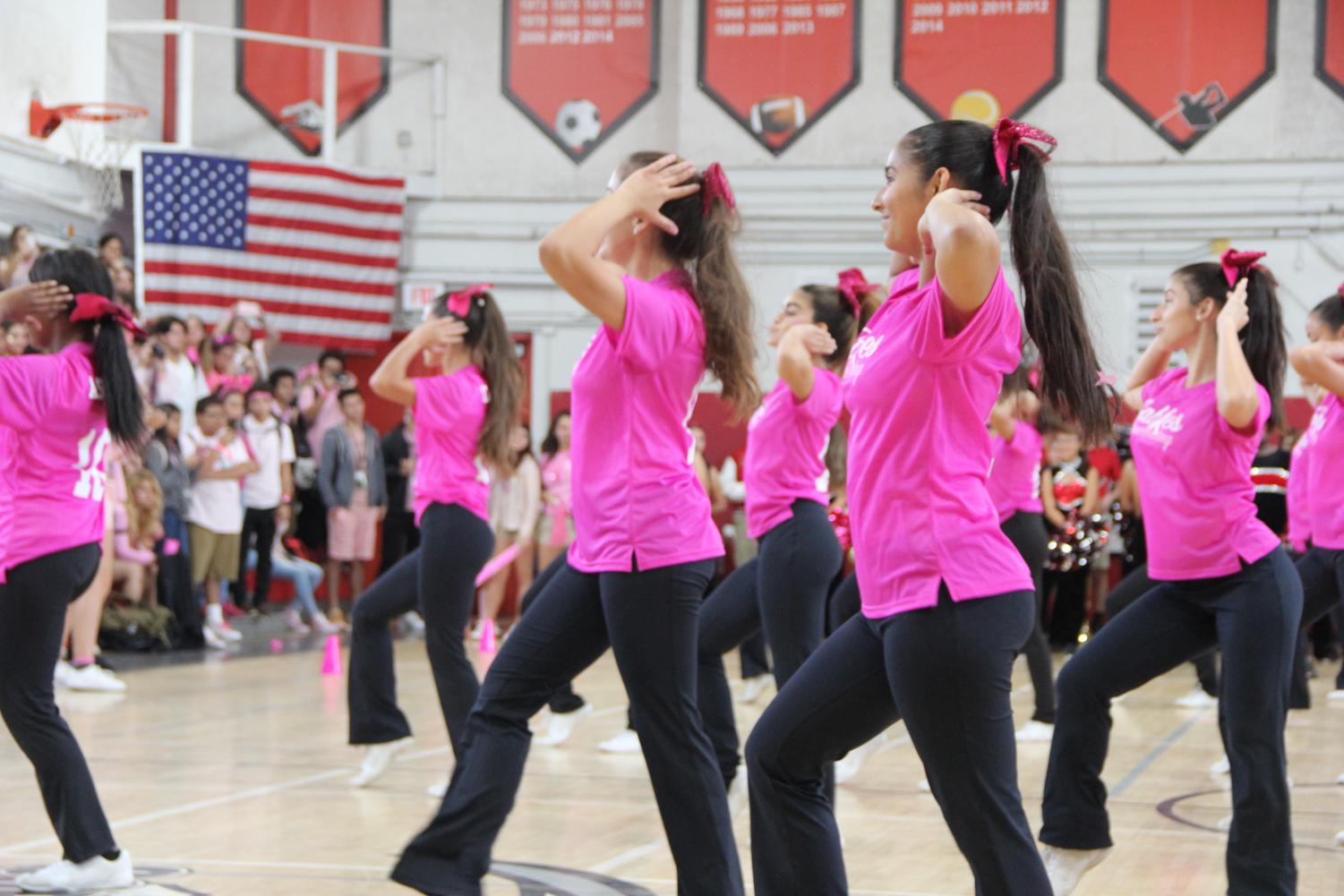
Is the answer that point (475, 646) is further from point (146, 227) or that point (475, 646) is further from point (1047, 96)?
point (1047, 96)

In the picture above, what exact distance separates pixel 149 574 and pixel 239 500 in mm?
1004

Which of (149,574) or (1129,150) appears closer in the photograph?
(149,574)

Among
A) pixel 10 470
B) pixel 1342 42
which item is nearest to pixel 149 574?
pixel 10 470

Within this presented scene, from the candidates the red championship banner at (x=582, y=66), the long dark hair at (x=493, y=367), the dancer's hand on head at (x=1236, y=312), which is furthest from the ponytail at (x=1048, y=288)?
the red championship banner at (x=582, y=66)

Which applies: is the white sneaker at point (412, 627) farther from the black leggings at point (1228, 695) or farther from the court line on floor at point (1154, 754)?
the black leggings at point (1228, 695)

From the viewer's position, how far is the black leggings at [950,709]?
267 cm

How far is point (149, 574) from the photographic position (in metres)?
11.2

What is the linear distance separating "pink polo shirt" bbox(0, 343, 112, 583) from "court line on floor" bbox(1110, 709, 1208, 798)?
3.69 metres

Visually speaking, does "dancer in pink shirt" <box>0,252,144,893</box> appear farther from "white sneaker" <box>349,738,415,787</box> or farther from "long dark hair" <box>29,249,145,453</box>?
"white sneaker" <box>349,738,415,787</box>

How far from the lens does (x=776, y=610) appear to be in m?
5.07

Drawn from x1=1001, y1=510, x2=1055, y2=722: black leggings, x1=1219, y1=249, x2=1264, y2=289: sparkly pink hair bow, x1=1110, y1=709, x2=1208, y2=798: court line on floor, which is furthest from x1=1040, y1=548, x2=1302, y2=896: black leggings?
x1=1001, y1=510, x2=1055, y2=722: black leggings

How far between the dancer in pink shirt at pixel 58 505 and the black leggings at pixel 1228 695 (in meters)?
2.32

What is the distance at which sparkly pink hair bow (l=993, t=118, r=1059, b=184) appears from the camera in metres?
2.74

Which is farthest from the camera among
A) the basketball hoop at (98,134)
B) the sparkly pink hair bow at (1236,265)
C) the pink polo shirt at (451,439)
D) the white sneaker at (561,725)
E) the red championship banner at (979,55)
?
the red championship banner at (979,55)
